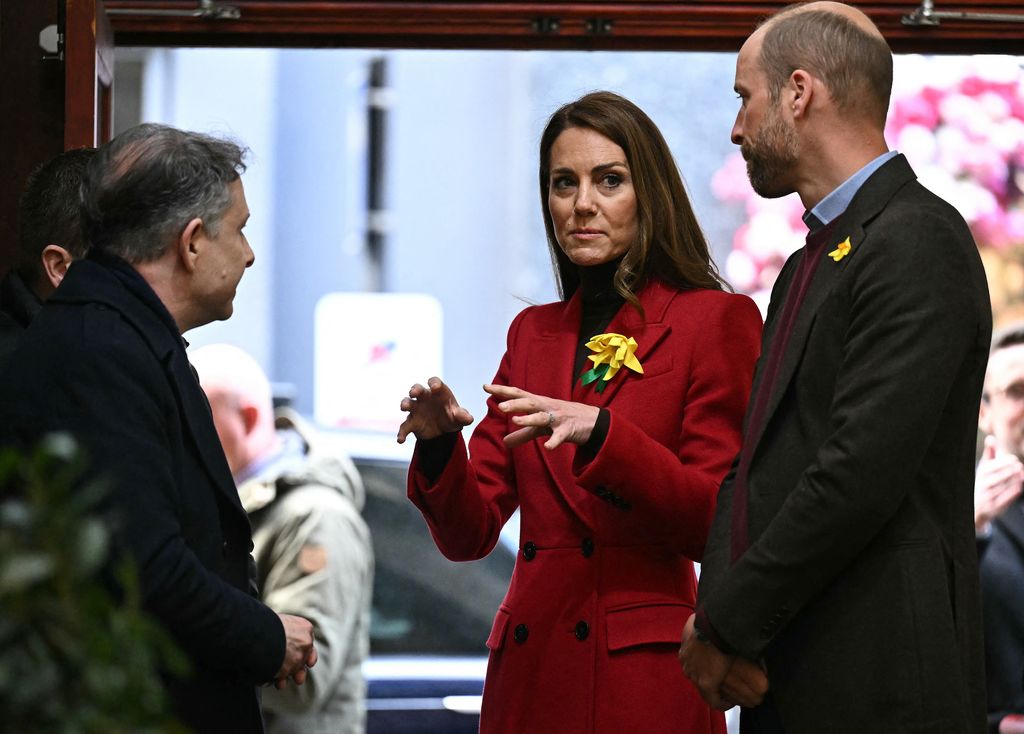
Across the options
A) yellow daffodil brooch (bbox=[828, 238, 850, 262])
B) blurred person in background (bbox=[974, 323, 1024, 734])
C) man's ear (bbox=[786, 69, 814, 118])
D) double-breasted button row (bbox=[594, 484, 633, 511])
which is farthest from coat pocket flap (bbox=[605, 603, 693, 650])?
blurred person in background (bbox=[974, 323, 1024, 734])

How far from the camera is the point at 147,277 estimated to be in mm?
2045

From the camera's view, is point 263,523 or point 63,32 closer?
point 63,32

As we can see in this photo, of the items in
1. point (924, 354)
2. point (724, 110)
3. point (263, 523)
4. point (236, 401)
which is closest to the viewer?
point (924, 354)

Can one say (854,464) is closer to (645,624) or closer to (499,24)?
(645,624)

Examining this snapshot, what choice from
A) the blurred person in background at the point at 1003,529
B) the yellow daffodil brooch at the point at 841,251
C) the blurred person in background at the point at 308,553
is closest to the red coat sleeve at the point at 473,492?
the yellow daffodil brooch at the point at 841,251

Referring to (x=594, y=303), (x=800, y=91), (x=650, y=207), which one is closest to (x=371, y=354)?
(x=594, y=303)

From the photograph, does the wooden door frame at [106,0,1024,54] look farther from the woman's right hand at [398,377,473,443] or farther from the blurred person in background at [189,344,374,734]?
the woman's right hand at [398,377,473,443]

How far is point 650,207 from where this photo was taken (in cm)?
240

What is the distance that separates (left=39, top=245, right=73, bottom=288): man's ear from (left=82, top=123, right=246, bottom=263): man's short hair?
1.04ft

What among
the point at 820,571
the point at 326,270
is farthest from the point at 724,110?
the point at 820,571

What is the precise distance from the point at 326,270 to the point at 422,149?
67cm

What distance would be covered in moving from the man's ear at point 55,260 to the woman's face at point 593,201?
801mm

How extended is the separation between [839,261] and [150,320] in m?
0.93

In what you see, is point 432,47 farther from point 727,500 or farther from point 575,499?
point 727,500
